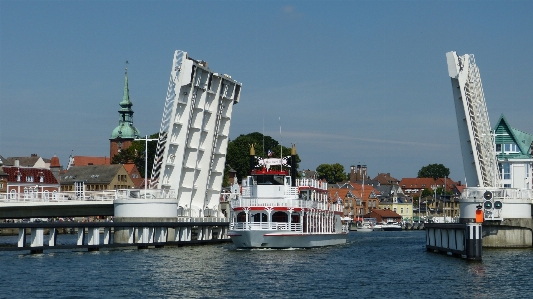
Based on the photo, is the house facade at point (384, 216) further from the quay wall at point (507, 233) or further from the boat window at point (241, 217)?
the boat window at point (241, 217)

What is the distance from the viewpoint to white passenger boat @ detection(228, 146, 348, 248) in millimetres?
50031

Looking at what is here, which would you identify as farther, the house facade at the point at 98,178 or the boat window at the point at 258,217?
the house facade at the point at 98,178

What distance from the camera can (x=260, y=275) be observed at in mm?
38219

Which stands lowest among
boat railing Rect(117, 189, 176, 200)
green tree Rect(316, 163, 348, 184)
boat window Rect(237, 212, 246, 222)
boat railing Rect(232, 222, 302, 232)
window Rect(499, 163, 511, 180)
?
boat railing Rect(232, 222, 302, 232)

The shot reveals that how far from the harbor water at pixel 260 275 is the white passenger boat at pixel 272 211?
3.23 feet

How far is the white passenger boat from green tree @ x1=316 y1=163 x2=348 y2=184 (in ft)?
372

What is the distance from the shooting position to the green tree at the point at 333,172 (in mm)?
167000

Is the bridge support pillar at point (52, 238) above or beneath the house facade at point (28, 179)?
beneath

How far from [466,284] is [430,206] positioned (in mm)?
142398

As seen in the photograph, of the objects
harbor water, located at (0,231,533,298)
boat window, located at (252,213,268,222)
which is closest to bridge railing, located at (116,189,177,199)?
harbor water, located at (0,231,533,298)

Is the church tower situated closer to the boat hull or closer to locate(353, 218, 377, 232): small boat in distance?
locate(353, 218, 377, 232): small boat in distance

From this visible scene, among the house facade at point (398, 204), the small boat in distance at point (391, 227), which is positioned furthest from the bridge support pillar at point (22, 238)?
the house facade at point (398, 204)

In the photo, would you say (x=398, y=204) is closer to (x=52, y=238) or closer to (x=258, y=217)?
(x=258, y=217)

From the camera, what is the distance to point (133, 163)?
138m
